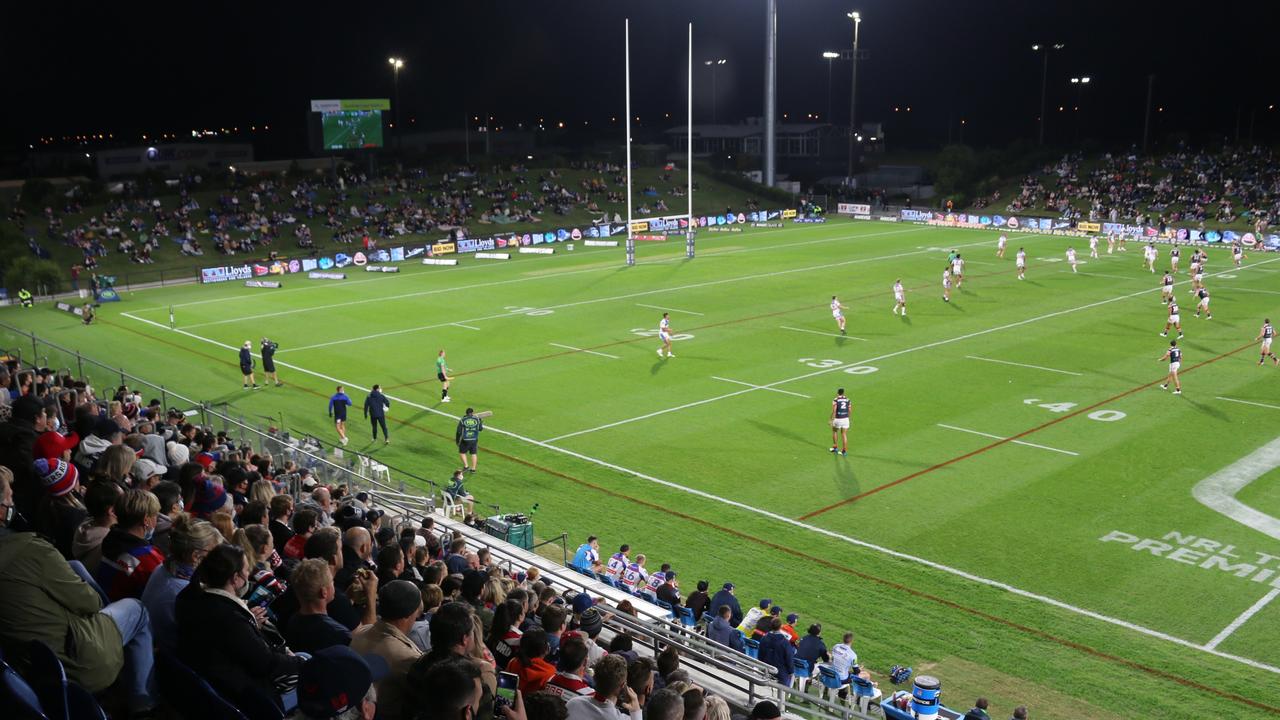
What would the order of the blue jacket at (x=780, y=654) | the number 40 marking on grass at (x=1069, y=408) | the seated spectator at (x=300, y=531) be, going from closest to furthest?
the seated spectator at (x=300, y=531) → the blue jacket at (x=780, y=654) → the number 40 marking on grass at (x=1069, y=408)

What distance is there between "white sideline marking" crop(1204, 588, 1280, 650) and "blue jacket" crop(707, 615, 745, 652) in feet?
23.7

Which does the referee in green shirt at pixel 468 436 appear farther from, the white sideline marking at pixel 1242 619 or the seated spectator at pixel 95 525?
the seated spectator at pixel 95 525

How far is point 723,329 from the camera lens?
127ft

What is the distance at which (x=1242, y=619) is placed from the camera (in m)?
15.8

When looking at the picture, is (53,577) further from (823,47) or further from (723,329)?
(823,47)

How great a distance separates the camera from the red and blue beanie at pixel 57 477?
815cm

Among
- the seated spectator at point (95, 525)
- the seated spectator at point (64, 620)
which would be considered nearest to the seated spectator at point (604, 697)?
the seated spectator at point (64, 620)

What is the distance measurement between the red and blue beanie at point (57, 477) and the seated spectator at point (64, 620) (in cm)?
288

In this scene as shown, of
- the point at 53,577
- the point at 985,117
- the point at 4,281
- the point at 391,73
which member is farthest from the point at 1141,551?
the point at 985,117

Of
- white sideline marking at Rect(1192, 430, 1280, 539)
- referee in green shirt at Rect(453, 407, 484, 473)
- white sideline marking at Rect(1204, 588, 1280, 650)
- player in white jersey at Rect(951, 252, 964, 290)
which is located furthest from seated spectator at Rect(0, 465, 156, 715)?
player in white jersey at Rect(951, 252, 964, 290)

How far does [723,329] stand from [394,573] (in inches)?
1236

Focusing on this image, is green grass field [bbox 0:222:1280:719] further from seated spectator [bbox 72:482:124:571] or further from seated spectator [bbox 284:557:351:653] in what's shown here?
seated spectator [bbox 72:482:124:571]

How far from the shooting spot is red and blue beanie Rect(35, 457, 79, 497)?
8.15 meters

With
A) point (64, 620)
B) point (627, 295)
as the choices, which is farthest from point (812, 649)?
point (627, 295)
